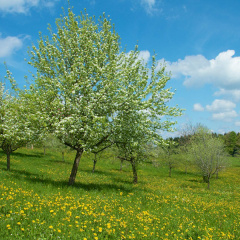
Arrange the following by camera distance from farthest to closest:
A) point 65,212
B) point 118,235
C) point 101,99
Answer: point 101,99, point 65,212, point 118,235

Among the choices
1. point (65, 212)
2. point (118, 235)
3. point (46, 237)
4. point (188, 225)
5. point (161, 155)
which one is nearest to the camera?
point (46, 237)

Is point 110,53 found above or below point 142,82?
above

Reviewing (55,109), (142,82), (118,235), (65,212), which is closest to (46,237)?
(65,212)

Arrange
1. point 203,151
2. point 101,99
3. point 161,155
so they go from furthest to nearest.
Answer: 1. point 161,155
2. point 203,151
3. point 101,99

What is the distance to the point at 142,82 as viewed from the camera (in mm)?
13102

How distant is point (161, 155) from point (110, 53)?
37.3 metres

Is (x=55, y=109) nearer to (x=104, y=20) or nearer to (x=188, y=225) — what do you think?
(x=104, y=20)

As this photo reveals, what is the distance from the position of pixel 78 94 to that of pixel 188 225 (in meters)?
9.79

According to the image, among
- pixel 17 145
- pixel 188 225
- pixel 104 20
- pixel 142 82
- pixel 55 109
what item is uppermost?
pixel 104 20

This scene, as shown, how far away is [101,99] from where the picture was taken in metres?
12.5

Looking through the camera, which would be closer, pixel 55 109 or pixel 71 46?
pixel 55 109

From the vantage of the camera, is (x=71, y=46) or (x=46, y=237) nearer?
(x=46, y=237)

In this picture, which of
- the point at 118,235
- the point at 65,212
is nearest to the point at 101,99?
the point at 65,212

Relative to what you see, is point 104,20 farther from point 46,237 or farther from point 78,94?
point 46,237
